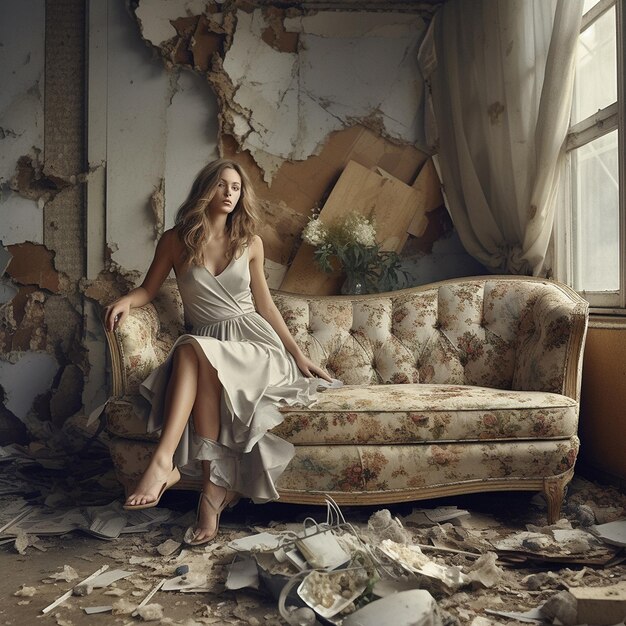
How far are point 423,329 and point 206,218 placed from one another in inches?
45.8

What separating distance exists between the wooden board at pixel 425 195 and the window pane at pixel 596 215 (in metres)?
0.83

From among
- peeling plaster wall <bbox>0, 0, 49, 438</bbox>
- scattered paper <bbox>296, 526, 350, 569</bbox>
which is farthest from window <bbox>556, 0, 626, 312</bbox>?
peeling plaster wall <bbox>0, 0, 49, 438</bbox>

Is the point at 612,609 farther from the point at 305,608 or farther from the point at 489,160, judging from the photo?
the point at 489,160

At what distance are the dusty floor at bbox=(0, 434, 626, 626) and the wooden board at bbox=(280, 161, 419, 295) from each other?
1479 mm

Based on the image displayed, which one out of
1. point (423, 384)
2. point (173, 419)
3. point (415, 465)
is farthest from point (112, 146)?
point (415, 465)

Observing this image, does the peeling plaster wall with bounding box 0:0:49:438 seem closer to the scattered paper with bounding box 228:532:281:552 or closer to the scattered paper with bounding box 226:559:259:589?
the scattered paper with bounding box 228:532:281:552

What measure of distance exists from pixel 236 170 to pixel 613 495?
215cm

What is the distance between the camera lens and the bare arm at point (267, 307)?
9.39 feet

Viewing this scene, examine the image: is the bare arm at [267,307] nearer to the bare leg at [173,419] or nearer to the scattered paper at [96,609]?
the bare leg at [173,419]

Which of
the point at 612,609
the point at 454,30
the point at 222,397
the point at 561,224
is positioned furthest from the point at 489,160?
the point at 612,609

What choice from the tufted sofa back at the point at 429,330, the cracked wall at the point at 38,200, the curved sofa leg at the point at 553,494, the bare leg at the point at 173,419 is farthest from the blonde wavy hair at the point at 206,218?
the curved sofa leg at the point at 553,494

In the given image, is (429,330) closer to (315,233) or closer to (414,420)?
(414,420)

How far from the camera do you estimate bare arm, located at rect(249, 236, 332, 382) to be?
2.86 metres

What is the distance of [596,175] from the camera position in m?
3.18
